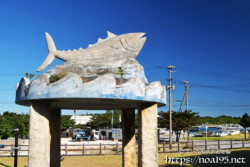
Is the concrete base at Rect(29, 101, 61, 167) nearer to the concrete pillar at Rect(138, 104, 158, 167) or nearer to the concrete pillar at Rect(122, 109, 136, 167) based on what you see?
the concrete pillar at Rect(138, 104, 158, 167)

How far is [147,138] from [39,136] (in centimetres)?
385

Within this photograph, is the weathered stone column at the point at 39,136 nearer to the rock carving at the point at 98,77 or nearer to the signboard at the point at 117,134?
the rock carving at the point at 98,77

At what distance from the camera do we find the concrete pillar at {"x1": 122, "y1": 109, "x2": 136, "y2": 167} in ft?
44.0

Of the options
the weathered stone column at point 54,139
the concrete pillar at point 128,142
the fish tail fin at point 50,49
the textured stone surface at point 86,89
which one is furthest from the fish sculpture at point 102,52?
the concrete pillar at point 128,142

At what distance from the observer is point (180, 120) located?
37.0m

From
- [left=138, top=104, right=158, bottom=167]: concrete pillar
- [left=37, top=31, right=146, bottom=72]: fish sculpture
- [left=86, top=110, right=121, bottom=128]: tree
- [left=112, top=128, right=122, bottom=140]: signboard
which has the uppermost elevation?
[left=37, top=31, right=146, bottom=72]: fish sculpture

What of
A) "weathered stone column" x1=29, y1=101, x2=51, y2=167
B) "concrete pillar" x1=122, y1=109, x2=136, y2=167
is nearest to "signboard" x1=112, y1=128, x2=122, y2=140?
"concrete pillar" x1=122, y1=109, x2=136, y2=167

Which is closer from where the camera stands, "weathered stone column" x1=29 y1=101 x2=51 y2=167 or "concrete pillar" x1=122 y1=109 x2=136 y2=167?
"weathered stone column" x1=29 y1=101 x2=51 y2=167

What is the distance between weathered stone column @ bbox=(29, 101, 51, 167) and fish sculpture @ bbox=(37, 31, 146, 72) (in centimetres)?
213

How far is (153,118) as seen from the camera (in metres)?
9.68

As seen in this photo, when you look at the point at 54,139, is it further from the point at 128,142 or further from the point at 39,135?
the point at 39,135

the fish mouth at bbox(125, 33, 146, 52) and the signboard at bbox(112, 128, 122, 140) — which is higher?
the fish mouth at bbox(125, 33, 146, 52)

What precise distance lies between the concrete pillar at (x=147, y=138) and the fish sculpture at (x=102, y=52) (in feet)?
7.98

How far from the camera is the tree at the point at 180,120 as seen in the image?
121 feet
